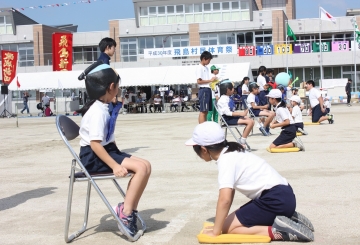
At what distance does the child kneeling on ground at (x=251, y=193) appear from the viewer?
3.76 metres

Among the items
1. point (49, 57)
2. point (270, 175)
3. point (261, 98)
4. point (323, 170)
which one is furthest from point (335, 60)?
point (270, 175)

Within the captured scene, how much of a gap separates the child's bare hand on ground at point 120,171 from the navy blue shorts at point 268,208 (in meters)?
0.93

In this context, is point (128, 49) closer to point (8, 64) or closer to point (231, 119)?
point (8, 64)

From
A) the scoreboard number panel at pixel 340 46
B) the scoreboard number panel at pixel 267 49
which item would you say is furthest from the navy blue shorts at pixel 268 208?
the scoreboard number panel at pixel 340 46

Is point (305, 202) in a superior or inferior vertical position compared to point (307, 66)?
inferior

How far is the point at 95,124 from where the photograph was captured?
158 inches

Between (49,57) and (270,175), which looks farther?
(49,57)

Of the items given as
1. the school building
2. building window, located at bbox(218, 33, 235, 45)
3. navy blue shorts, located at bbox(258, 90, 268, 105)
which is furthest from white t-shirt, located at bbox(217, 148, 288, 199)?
building window, located at bbox(218, 33, 235, 45)

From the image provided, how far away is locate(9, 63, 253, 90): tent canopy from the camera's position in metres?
31.3

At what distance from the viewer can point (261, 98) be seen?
541 inches

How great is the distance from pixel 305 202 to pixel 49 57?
4657cm

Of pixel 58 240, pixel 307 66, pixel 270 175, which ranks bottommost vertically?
pixel 58 240

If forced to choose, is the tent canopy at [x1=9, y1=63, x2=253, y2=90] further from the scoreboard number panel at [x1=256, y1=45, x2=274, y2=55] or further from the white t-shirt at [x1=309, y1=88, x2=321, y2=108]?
the white t-shirt at [x1=309, y1=88, x2=321, y2=108]

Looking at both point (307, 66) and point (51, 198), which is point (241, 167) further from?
point (307, 66)
